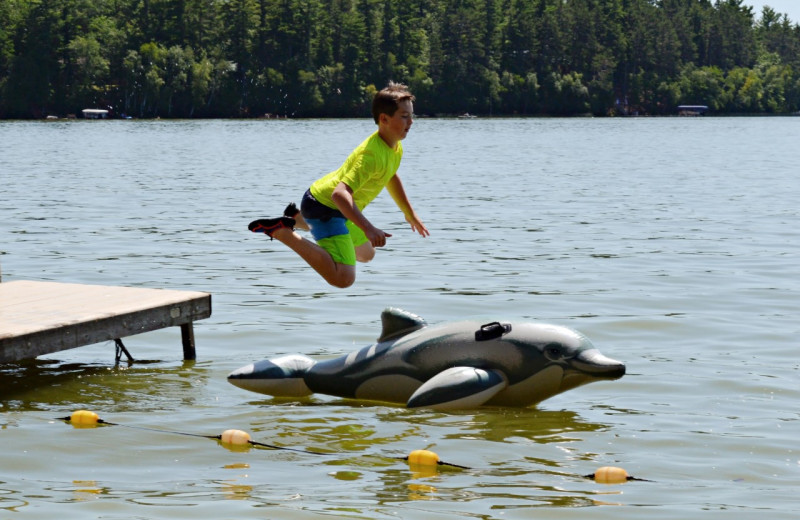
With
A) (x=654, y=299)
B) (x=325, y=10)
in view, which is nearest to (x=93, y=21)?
(x=325, y=10)

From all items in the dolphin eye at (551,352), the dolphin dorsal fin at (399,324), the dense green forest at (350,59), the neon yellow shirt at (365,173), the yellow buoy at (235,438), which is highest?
the dense green forest at (350,59)

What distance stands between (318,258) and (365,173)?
2.47 ft

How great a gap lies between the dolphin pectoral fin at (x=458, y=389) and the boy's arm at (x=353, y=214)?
1139 mm

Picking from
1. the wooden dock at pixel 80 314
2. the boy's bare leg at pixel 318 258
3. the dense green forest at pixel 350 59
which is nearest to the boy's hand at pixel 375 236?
the boy's bare leg at pixel 318 258

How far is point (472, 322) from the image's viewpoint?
Result: 869 cm

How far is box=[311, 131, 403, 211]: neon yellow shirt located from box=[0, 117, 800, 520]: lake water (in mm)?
1636

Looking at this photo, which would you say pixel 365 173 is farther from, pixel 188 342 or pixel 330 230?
pixel 188 342

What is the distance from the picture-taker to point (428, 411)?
8633mm

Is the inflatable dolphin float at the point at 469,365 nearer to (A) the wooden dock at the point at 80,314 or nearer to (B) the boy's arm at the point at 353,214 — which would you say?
(B) the boy's arm at the point at 353,214

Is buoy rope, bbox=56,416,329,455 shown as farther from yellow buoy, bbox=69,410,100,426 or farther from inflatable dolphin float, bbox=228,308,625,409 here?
inflatable dolphin float, bbox=228,308,625,409

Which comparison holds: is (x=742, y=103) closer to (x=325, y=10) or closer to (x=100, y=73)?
(x=325, y=10)

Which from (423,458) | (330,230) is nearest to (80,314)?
(330,230)

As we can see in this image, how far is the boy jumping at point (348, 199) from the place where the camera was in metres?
8.98

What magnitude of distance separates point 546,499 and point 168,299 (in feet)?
15.2
